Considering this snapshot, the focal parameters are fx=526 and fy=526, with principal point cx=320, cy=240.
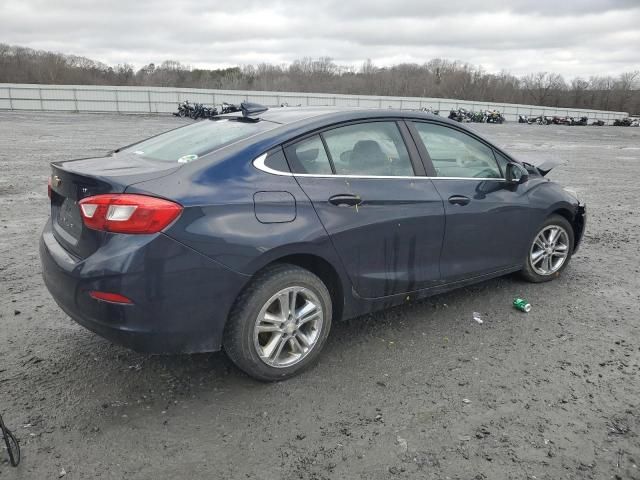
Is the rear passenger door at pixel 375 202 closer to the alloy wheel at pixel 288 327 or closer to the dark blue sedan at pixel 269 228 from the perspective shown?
the dark blue sedan at pixel 269 228

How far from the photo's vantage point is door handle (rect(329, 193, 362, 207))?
11.1 ft

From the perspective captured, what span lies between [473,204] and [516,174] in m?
0.68

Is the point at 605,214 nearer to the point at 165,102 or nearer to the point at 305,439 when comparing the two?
the point at 305,439

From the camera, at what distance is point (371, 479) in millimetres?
2496

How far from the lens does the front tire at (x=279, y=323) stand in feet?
10.1

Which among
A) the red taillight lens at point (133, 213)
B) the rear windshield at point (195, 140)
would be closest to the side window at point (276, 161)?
the rear windshield at point (195, 140)

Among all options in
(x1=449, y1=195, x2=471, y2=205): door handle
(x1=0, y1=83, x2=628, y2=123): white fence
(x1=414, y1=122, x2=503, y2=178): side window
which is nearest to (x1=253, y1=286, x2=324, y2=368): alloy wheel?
(x1=449, y1=195, x2=471, y2=205): door handle

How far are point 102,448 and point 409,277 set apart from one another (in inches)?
88.4

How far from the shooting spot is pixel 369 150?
12.2 feet

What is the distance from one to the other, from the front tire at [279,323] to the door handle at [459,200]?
1.30m

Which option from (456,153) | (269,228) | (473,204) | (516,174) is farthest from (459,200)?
(269,228)

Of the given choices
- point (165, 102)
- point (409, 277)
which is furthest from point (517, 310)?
point (165, 102)

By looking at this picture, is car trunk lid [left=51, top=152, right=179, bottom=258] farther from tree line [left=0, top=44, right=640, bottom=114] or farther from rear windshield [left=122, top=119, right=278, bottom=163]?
tree line [left=0, top=44, right=640, bottom=114]

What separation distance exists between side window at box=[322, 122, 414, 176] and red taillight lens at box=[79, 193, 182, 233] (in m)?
1.20
